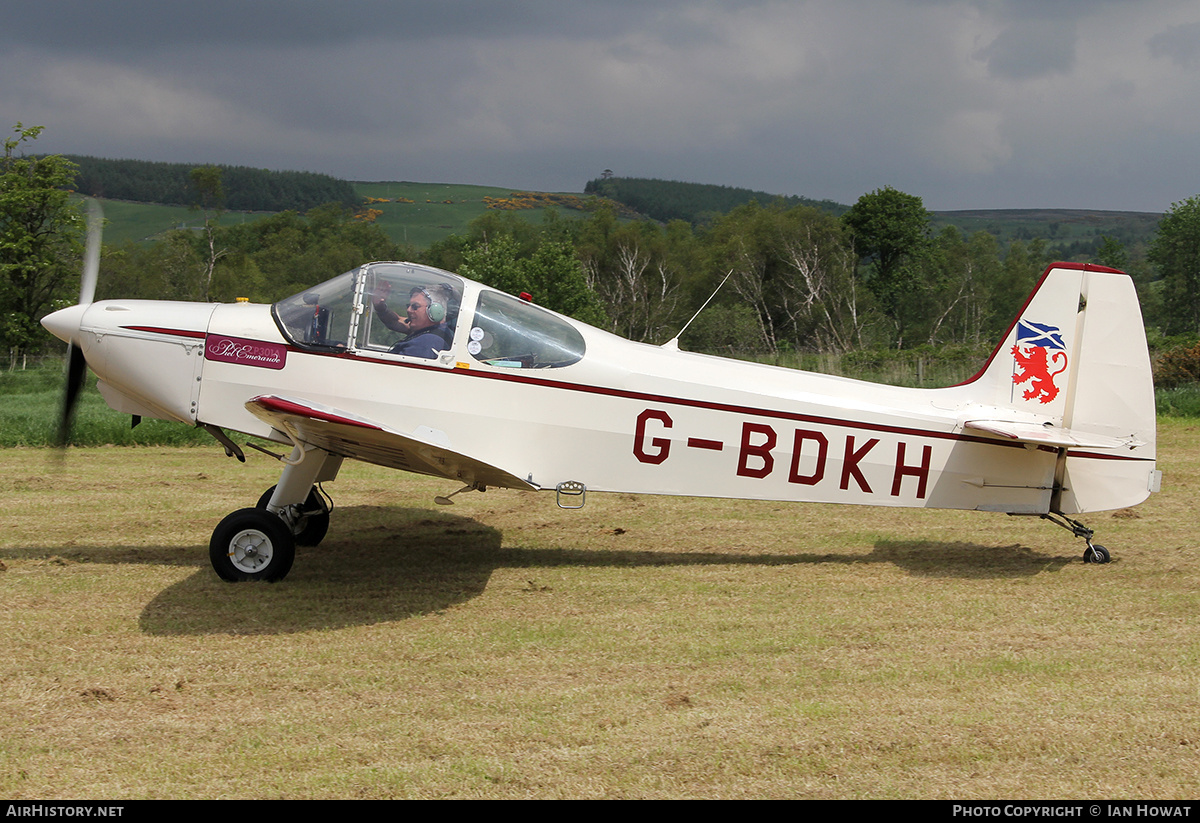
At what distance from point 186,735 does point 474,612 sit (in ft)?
7.19

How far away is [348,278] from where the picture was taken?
6.55 meters

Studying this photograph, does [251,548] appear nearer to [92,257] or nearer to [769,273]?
[92,257]

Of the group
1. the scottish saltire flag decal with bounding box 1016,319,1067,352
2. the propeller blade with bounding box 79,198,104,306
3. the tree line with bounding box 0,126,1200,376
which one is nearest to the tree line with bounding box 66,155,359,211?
the tree line with bounding box 0,126,1200,376

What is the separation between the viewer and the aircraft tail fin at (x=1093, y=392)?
6.82 m


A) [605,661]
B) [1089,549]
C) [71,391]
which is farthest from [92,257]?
[1089,549]

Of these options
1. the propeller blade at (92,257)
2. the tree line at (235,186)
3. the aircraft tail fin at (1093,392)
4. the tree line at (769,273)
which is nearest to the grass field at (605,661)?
the aircraft tail fin at (1093,392)

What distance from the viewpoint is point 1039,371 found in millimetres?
6938

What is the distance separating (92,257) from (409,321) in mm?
2966

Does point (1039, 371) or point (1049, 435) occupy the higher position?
point (1039, 371)

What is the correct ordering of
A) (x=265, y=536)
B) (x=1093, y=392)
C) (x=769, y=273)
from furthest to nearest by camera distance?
(x=769, y=273) < (x=1093, y=392) < (x=265, y=536)

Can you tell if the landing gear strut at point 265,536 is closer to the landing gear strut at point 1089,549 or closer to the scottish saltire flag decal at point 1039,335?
the scottish saltire flag decal at point 1039,335

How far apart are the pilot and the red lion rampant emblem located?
170 inches

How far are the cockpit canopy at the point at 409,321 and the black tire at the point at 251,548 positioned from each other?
4.23ft

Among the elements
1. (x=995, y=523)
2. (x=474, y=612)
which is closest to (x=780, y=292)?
(x=995, y=523)
